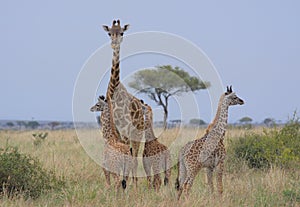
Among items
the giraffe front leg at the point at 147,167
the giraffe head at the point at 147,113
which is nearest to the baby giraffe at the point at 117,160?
the giraffe front leg at the point at 147,167

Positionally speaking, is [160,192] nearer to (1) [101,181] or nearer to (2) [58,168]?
(1) [101,181]

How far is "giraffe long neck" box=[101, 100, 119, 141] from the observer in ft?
25.9

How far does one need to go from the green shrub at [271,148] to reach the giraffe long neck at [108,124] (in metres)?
3.03

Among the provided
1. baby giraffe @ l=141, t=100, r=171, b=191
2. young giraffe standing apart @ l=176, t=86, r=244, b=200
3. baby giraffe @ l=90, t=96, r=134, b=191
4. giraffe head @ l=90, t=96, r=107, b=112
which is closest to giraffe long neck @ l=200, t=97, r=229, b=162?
young giraffe standing apart @ l=176, t=86, r=244, b=200

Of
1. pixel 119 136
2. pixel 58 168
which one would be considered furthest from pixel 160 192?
pixel 58 168

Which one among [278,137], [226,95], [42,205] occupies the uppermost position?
[226,95]

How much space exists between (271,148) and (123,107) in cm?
326

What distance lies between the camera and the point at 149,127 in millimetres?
8133

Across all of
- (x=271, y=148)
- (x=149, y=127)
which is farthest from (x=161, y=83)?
(x=149, y=127)

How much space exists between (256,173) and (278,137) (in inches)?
50.4

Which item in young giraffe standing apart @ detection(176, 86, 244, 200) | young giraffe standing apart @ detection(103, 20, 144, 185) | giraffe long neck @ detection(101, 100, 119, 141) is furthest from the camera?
young giraffe standing apart @ detection(103, 20, 144, 185)

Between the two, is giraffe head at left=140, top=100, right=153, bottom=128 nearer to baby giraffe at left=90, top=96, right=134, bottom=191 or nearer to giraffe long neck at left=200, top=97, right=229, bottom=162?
baby giraffe at left=90, top=96, right=134, bottom=191

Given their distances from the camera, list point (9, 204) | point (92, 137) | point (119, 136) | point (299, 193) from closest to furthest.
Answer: point (9, 204) → point (299, 193) → point (119, 136) → point (92, 137)

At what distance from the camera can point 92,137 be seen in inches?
341
